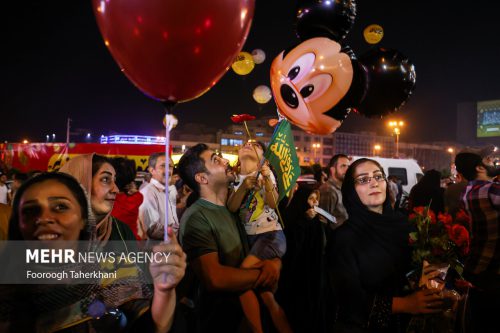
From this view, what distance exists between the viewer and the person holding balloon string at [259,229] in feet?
9.95

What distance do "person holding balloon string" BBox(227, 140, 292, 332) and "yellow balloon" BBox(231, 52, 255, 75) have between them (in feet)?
9.24

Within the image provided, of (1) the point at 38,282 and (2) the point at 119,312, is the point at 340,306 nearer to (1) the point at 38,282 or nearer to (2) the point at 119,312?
(2) the point at 119,312

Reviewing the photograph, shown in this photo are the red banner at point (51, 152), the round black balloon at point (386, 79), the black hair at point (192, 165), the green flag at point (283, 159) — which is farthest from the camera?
the red banner at point (51, 152)

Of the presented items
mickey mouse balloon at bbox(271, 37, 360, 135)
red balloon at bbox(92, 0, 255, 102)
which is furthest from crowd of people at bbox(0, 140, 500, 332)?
mickey mouse balloon at bbox(271, 37, 360, 135)

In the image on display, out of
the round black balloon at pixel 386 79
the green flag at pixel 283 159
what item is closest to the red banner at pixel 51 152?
the round black balloon at pixel 386 79

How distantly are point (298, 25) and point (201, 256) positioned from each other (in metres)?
3.08

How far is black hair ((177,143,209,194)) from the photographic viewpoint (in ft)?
10.6

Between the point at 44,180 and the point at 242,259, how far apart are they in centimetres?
162

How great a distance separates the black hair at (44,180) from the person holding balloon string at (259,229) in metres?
1.39

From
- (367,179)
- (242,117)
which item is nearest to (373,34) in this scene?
(242,117)

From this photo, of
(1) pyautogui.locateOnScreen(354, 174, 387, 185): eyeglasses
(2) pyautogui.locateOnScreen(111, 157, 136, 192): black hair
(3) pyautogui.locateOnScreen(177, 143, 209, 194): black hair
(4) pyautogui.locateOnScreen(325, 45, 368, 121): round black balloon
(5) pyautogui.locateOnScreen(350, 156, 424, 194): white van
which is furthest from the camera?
(5) pyautogui.locateOnScreen(350, 156, 424, 194): white van

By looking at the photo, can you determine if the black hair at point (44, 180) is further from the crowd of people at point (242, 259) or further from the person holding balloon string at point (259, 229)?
the person holding balloon string at point (259, 229)

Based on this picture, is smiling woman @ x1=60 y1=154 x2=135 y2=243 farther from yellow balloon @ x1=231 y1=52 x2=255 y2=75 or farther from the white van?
the white van

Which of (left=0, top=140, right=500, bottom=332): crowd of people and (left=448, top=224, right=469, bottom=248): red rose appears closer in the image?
(left=0, top=140, right=500, bottom=332): crowd of people
